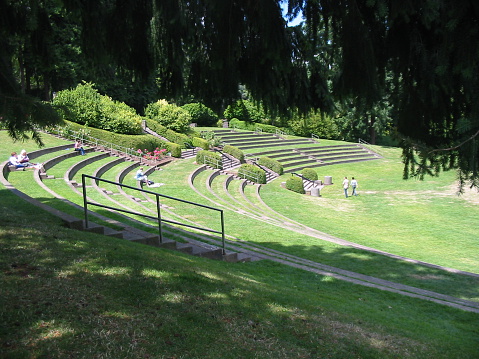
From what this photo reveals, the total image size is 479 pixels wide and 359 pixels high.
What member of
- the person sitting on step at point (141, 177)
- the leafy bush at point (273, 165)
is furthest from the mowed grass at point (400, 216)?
the person sitting on step at point (141, 177)

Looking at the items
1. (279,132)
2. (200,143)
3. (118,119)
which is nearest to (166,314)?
(118,119)

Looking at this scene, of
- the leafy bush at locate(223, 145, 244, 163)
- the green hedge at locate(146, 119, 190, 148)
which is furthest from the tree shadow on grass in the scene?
the green hedge at locate(146, 119, 190, 148)

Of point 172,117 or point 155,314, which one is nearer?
point 155,314

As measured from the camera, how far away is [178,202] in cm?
1777

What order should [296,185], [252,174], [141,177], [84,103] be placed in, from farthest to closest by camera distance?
[84,103] → [252,174] → [296,185] → [141,177]

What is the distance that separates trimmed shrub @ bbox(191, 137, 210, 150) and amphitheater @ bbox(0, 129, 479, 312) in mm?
2517

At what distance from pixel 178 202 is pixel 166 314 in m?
13.6

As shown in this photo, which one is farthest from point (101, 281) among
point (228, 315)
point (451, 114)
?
point (451, 114)

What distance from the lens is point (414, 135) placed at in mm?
4906

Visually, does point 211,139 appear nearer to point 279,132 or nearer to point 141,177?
point 279,132

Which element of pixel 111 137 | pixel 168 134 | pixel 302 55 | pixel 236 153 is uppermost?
pixel 302 55

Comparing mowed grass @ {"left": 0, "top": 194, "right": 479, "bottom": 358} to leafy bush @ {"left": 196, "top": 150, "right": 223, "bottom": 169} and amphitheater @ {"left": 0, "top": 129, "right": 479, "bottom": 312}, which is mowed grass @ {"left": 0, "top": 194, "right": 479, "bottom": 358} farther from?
leafy bush @ {"left": 196, "top": 150, "right": 223, "bottom": 169}

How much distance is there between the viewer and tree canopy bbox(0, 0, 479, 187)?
170 inches

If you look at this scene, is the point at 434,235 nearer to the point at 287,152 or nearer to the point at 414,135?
the point at 414,135
